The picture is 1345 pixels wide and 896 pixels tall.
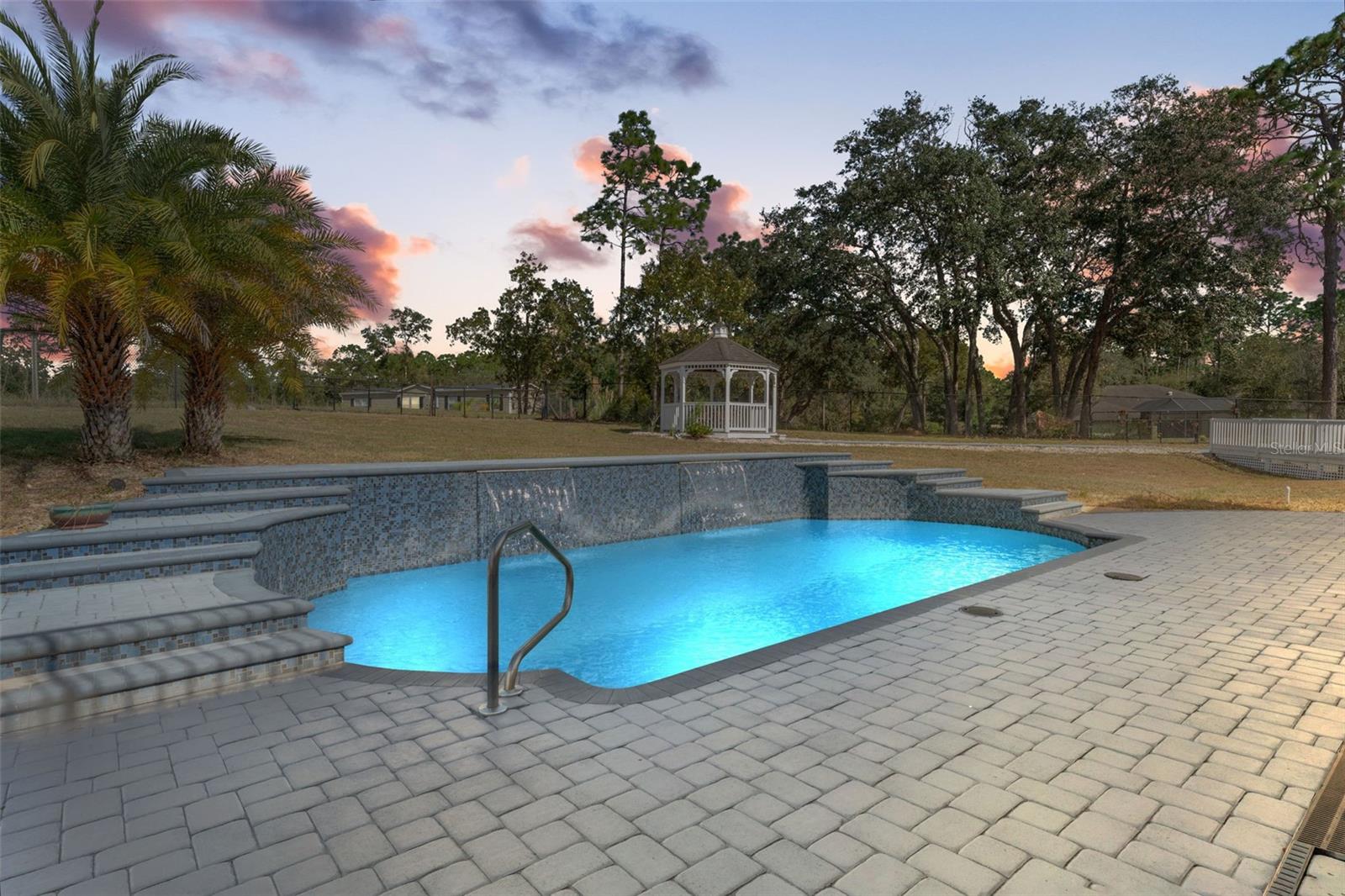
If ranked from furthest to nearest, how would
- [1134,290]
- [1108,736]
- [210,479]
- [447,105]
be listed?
[1134,290], [447,105], [210,479], [1108,736]

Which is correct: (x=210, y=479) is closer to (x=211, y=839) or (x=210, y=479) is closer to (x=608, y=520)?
(x=608, y=520)

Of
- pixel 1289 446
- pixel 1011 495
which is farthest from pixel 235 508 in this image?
pixel 1289 446

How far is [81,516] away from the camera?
21.2 feet

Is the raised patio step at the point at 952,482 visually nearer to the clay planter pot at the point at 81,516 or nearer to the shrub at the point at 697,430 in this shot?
the shrub at the point at 697,430

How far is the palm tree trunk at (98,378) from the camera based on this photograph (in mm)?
8602

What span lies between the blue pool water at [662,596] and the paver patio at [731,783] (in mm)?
2051

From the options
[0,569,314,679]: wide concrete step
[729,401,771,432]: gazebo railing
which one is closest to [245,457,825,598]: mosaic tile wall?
[0,569,314,679]: wide concrete step

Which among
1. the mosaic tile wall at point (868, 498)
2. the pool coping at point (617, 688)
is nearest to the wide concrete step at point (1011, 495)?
the mosaic tile wall at point (868, 498)

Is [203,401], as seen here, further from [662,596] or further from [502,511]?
[662,596]

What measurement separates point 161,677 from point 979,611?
18.1 ft

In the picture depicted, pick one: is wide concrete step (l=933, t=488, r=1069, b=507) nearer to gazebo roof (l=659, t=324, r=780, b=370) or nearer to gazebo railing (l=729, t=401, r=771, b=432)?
gazebo railing (l=729, t=401, r=771, b=432)

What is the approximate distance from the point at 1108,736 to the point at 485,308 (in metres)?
38.9

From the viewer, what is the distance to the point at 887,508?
1308 centimetres

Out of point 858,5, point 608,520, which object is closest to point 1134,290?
point 858,5
